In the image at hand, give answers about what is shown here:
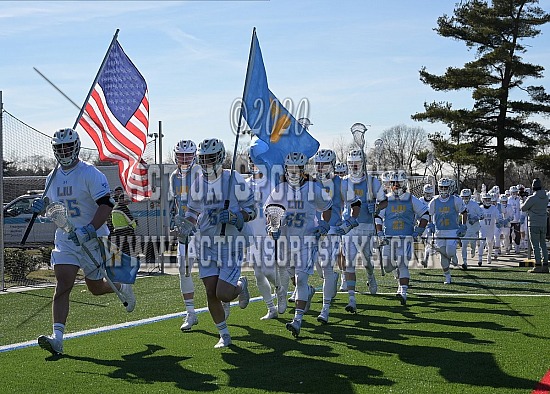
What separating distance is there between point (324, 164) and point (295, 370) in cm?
447

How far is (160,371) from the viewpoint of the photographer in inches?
297

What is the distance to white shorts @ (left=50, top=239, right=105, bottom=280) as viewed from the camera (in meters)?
8.45

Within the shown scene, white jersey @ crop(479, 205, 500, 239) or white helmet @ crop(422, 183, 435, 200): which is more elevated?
white helmet @ crop(422, 183, 435, 200)

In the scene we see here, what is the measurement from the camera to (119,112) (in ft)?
39.6

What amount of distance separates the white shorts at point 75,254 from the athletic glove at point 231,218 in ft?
4.36

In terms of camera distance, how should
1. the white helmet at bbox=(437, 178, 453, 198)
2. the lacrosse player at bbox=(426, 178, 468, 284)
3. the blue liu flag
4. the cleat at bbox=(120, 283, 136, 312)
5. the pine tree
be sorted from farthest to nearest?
the pine tree → the white helmet at bbox=(437, 178, 453, 198) → the lacrosse player at bbox=(426, 178, 468, 284) → the blue liu flag → the cleat at bbox=(120, 283, 136, 312)

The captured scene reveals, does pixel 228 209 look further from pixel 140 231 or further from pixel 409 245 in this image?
pixel 140 231

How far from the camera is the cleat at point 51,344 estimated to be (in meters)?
8.02

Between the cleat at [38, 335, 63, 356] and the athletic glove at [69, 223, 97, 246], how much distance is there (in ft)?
3.18

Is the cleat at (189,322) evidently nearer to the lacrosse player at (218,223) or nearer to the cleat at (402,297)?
the lacrosse player at (218,223)

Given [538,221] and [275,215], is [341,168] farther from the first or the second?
[538,221]

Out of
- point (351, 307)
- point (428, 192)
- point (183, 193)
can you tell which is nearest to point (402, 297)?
point (351, 307)

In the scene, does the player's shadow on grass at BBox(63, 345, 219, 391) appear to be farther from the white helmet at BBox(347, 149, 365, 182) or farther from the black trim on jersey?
the white helmet at BBox(347, 149, 365, 182)

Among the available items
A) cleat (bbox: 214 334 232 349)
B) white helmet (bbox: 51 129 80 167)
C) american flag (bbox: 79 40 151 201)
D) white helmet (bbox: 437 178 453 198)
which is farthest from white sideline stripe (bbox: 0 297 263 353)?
white helmet (bbox: 437 178 453 198)
